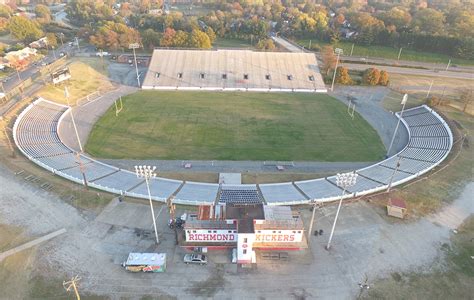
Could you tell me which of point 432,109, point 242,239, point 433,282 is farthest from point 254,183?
point 432,109

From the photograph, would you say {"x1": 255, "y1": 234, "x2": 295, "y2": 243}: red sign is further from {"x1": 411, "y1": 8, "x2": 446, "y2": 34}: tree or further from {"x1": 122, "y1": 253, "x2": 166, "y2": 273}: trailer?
{"x1": 411, "y1": 8, "x2": 446, "y2": 34}: tree

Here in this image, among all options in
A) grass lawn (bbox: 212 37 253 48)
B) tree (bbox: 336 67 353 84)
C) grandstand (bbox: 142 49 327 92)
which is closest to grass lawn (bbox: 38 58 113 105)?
grandstand (bbox: 142 49 327 92)

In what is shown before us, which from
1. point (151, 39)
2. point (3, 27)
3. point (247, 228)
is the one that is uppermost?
point (151, 39)

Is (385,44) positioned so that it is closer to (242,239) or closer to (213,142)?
(213,142)

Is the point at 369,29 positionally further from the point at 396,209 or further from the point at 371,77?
the point at 396,209

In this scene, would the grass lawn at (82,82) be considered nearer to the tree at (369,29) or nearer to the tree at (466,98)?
the tree at (466,98)

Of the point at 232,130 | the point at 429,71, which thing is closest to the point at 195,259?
the point at 232,130
